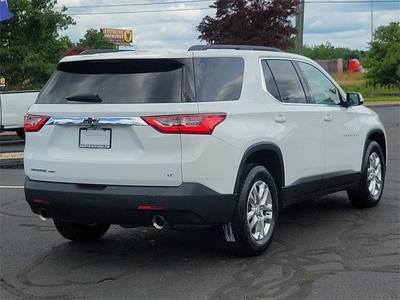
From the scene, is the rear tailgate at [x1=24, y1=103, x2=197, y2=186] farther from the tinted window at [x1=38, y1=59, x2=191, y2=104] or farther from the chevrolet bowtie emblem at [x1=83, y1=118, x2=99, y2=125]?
the tinted window at [x1=38, y1=59, x2=191, y2=104]

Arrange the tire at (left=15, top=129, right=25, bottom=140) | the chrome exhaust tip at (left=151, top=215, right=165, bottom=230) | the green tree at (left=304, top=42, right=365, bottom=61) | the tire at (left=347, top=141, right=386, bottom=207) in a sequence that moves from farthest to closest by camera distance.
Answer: the green tree at (left=304, top=42, right=365, bottom=61) → the tire at (left=15, top=129, right=25, bottom=140) → the tire at (left=347, top=141, right=386, bottom=207) → the chrome exhaust tip at (left=151, top=215, right=165, bottom=230)

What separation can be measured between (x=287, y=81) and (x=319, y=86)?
827 mm

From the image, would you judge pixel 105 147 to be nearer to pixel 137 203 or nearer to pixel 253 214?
pixel 137 203

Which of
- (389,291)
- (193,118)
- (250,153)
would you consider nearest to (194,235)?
(250,153)

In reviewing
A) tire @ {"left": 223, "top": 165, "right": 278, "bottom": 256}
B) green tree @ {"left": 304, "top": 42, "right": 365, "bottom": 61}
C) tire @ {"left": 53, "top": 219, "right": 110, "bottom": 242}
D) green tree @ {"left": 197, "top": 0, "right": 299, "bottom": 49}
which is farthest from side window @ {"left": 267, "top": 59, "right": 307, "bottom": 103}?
green tree @ {"left": 304, "top": 42, "right": 365, "bottom": 61}

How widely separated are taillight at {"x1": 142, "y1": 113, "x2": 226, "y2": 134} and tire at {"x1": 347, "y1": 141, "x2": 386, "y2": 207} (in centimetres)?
327

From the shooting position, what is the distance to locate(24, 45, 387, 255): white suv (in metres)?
5.59

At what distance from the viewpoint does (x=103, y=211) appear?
5.75m

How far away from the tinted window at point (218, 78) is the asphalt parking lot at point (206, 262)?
147 cm

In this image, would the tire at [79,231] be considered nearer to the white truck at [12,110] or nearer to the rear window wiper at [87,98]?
the rear window wiper at [87,98]

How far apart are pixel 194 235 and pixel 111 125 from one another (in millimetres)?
1974

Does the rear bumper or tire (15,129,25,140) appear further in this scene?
tire (15,129,25,140)

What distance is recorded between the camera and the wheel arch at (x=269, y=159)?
20.0ft

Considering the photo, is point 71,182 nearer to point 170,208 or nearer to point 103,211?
point 103,211
